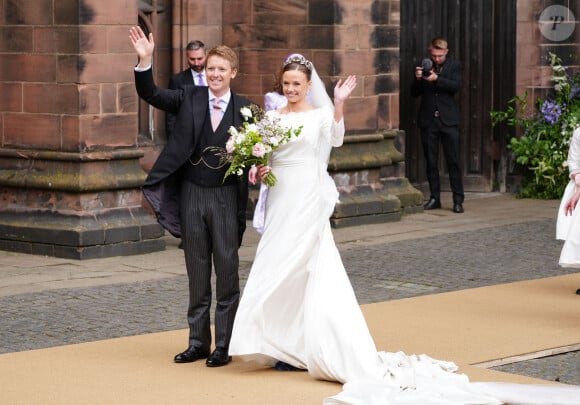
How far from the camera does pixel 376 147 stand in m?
16.2

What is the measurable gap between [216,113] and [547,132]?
10185mm

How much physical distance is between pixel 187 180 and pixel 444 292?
336cm

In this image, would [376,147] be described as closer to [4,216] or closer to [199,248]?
[4,216]

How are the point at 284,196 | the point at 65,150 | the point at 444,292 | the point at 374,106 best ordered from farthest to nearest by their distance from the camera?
the point at 374,106
the point at 65,150
the point at 444,292
the point at 284,196

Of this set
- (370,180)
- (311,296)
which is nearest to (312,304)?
(311,296)

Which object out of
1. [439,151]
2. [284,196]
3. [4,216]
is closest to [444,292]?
[284,196]

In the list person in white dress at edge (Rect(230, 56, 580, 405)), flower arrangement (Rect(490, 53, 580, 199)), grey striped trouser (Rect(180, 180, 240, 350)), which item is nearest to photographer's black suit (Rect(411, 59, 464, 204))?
flower arrangement (Rect(490, 53, 580, 199))

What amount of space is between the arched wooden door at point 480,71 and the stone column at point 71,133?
5.70 m

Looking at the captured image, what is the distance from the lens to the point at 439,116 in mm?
17141

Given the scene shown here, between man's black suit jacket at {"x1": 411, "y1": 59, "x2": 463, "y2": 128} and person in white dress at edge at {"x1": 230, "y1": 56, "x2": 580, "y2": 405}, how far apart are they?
8070mm

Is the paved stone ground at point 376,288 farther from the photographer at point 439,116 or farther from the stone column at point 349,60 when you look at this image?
the photographer at point 439,116

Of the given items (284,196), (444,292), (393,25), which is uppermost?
(393,25)

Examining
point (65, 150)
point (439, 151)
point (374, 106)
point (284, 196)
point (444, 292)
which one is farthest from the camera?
point (439, 151)

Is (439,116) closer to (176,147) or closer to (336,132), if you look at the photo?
(336,132)
